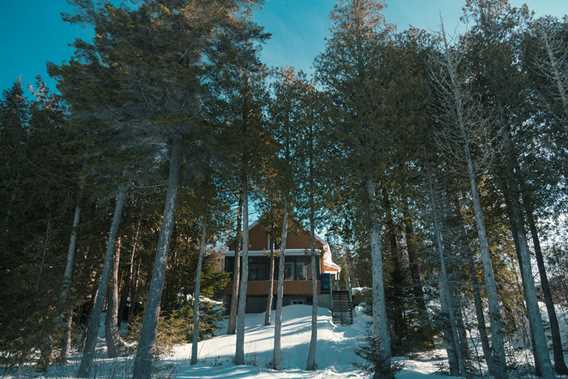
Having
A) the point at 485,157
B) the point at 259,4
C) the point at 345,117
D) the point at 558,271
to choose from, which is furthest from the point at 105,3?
the point at 558,271

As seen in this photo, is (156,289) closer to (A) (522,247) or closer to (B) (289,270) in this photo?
(A) (522,247)

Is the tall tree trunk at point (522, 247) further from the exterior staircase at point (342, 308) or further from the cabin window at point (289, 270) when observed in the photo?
the cabin window at point (289, 270)

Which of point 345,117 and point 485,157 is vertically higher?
point 345,117

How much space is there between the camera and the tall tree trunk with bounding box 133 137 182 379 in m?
8.95

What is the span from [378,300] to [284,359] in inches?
232

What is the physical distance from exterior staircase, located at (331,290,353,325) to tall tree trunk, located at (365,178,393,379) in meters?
10.5

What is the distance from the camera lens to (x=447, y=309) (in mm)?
11219

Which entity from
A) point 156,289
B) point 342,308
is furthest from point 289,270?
point 156,289

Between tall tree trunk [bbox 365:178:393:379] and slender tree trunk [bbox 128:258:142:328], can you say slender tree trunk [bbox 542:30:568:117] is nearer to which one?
tall tree trunk [bbox 365:178:393:379]

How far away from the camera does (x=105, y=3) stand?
1138 cm

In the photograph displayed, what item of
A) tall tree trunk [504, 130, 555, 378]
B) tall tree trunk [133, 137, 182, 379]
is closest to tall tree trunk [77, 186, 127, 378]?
tall tree trunk [133, 137, 182, 379]

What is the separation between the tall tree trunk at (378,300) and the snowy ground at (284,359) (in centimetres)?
86

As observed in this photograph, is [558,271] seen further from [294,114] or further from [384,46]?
[294,114]

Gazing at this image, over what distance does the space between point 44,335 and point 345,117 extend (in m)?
11.4
